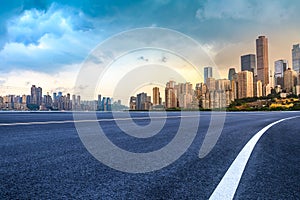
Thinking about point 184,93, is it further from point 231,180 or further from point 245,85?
point 245,85

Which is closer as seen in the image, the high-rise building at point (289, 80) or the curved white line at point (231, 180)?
the curved white line at point (231, 180)

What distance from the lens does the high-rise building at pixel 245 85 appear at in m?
92.8

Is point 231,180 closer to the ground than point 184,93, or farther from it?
closer to the ground

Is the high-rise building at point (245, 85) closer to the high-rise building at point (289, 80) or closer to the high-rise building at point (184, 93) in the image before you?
the high-rise building at point (289, 80)

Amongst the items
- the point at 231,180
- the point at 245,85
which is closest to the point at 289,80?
the point at 245,85

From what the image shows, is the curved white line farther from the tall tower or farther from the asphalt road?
the tall tower

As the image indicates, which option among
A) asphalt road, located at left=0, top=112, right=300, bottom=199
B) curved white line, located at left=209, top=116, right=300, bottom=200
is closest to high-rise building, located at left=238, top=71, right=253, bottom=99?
curved white line, located at left=209, top=116, right=300, bottom=200

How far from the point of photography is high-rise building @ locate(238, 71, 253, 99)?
92812 mm

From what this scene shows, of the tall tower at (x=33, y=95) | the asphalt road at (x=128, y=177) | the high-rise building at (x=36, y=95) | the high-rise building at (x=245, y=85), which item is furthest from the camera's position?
the high-rise building at (x=245, y=85)

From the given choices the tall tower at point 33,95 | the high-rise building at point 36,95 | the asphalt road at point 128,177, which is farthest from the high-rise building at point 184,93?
the tall tower at point 33,95

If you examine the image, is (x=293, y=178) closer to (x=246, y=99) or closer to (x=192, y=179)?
(x=192, y=179)

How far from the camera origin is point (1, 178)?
2.53 meters

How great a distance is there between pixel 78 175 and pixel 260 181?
1.74m

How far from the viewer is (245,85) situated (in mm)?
96875
